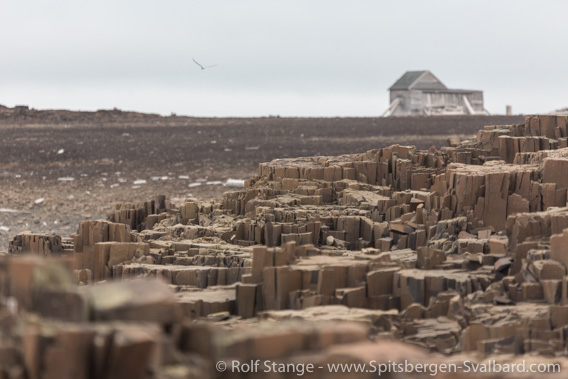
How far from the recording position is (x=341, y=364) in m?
6.81

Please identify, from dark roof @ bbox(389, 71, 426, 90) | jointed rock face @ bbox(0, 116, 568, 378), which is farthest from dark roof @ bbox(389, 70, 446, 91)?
jointed rock face @ bbox(0, 116, 568, 378)

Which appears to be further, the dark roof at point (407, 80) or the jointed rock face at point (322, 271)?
the dark roof at point (407, 80)

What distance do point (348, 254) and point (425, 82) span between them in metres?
44.1

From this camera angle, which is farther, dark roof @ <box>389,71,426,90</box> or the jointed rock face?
dark roof @ <box>389,71,426,90</box>

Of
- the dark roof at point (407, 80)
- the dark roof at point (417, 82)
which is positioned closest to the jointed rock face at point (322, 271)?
the dark roof at point (417, 82)

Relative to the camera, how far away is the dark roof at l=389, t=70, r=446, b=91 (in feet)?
182

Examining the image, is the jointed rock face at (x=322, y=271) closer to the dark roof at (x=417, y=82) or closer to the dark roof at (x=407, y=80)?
the dark roof at (x=417, y=82)

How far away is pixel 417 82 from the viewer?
183 ft

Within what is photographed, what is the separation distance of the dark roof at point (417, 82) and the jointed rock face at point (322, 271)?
36177mm

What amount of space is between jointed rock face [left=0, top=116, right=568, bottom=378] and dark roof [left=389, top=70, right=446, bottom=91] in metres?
36.2

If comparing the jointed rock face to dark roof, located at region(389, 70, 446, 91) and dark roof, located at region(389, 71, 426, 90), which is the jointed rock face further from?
dark roof, located at region(389, 71, 426, 90)

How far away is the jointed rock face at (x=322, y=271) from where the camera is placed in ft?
22.6

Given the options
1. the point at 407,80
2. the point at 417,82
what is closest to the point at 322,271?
the point at 417,82

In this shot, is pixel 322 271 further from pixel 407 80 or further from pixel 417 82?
pixel 407 80
